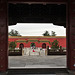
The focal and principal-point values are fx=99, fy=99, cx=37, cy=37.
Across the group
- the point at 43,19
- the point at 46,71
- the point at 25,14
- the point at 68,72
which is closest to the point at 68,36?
the point at 68,72

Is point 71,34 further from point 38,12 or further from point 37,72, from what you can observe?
point 38,12

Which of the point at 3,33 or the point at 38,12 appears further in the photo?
the point at 38,12

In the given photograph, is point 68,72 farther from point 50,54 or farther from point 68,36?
point 50,54

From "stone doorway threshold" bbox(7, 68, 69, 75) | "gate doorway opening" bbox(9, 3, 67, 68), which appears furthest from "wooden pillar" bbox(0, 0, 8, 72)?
"gate doorway opening" bbox(9, 3, 67, 68)

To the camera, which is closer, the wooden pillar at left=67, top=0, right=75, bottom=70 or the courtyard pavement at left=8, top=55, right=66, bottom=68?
the wooden pillar at left=67, top=0, right=75, bottom=70

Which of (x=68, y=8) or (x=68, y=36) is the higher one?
(x=68, y=8)

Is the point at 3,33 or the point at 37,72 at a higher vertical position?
the point at 3,33

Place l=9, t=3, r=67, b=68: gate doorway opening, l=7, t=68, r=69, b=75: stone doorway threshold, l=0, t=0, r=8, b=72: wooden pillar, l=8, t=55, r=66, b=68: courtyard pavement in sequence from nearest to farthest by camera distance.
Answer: l=0, t=0, r=8, b=72: wooden pillar
l=7, t=68, r=69, b=75: stone doorway threshold
l=8, t=55, r=66, b=68: courtyard pavement
l=9, t=3, r=67, b=68: gate doorway opening

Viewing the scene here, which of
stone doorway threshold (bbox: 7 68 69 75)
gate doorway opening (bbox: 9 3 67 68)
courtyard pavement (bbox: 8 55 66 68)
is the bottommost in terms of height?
courtyard pavement (bbox: 8 55 66 68)

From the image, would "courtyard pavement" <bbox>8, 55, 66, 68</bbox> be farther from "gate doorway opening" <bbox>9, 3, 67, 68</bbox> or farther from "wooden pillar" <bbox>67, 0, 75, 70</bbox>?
"wooden pillar" <bbox>67, 0, 75, 70</bbox>

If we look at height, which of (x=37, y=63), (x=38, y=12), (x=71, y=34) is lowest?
(x=37, y=63)

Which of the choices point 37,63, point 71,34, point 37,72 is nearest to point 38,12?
point 71,34

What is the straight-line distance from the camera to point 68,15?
15.9 ft

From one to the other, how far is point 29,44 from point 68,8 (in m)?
20.8
